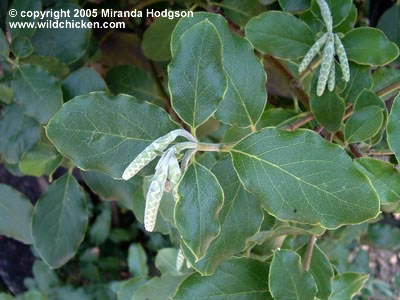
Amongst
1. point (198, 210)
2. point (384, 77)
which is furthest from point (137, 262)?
point (198, 210)

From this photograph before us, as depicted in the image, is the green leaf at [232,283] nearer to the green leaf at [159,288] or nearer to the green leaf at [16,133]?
the green leaf at [159,288]

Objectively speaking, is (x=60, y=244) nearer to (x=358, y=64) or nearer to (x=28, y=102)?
(x=28, y=102)

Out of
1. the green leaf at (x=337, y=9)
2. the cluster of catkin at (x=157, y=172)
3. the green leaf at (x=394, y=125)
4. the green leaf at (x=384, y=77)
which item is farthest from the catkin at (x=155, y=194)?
the green leaf at (x=384, y=77)

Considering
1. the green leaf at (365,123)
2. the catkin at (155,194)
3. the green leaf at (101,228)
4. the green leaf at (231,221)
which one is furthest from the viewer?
the green leaf at (101,228)

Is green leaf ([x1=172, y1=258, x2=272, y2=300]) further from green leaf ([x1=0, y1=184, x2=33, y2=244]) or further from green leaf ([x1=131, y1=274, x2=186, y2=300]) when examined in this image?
green leaf ([x1=0, y1=184, x2=33, y2=244])

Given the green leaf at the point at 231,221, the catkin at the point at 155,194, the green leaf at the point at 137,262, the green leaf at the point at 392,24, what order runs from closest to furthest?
the catkin at the point at 155,194
the green leaf at the point at 231,221
the green leaf at the point at 392,24
the green leaf at the point at 137,262

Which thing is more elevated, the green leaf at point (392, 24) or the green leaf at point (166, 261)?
the green leaf at point (392, 24)

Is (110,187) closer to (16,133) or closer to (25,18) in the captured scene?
(16,133)

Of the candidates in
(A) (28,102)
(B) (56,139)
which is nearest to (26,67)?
(A) (28,102)
